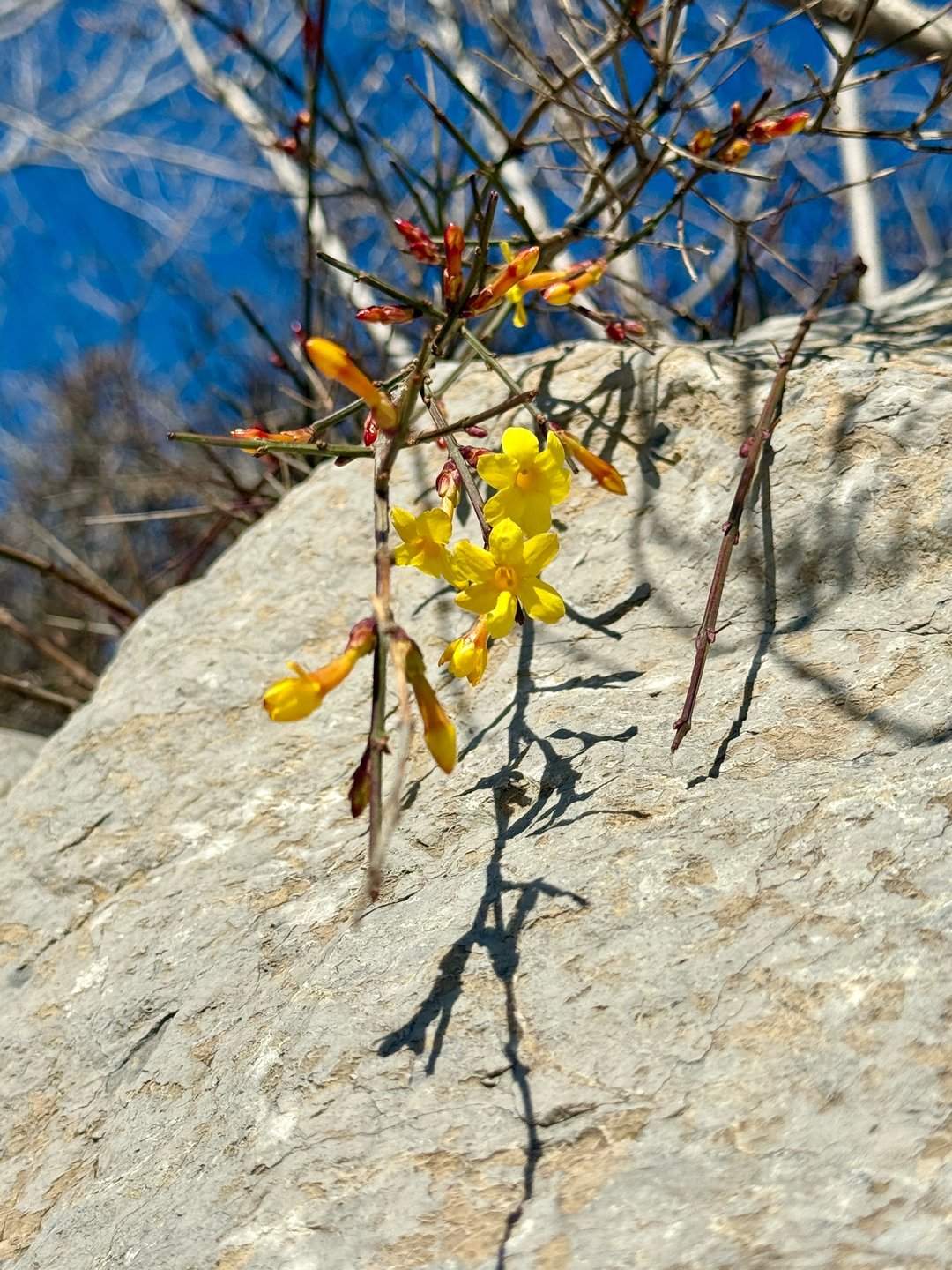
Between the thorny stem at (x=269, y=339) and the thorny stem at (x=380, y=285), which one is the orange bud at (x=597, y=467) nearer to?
the thorny stem at (x=380, y=285)

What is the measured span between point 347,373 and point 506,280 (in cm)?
47

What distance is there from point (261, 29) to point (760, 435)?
21.0 feet

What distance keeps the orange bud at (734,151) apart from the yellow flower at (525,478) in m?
1.10

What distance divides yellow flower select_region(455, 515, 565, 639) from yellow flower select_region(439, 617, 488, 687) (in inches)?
0.7

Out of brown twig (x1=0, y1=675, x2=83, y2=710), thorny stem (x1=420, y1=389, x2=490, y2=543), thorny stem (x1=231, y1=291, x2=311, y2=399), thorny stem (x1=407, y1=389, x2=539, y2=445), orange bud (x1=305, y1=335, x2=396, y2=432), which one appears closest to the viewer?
orange bud (x1=305, y1=335, x2=396, y2=432)

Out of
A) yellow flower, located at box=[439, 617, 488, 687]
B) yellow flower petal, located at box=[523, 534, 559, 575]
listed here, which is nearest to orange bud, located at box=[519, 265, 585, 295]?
yellow flower petal, located at box=[523, 534, 559, 575]

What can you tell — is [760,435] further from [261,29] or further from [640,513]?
[261,29]

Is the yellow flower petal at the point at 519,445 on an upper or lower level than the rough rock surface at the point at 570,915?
upper

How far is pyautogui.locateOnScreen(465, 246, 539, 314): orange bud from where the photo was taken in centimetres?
155

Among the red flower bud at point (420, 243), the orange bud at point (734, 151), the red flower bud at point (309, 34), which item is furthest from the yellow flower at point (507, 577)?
the red flower bud at point (309, 34)

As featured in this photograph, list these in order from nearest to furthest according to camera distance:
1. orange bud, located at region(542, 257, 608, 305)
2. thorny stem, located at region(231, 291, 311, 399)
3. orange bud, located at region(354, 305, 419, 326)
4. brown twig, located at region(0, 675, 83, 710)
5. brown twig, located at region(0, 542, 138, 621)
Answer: orange bud, located at region(354, 305, 419, 326)
orange bud, located at region(542, 257, 608, 305)
brown twig, located at region(0, 542, 138, 621)
thorny stem, located at region(231, 291, 311, 399)
brown twig, located at region(0, 675, 83, 710)

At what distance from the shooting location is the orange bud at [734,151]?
218 centimetres

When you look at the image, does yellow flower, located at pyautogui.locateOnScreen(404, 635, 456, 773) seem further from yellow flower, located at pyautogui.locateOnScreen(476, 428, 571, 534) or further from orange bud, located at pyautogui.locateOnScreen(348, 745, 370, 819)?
yellow flower, located at pyautogui.locateOnScreen(476, 428, 571, 534)

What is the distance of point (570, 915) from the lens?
1260mm
